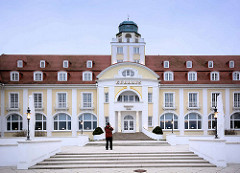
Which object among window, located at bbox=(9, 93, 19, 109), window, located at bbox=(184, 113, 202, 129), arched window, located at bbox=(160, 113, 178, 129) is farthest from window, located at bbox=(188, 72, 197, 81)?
window, located at bbox=(9, 93, 19, 109)

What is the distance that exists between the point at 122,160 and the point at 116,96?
20.6m

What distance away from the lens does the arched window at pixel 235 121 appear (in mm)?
39250

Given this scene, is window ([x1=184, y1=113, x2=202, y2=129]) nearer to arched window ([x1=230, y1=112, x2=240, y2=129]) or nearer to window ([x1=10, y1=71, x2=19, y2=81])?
arched window ([x1=230, y1=112, x2=240, y2=129])

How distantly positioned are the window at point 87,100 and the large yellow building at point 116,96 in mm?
132

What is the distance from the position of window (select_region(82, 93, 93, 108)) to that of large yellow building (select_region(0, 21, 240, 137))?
132mm

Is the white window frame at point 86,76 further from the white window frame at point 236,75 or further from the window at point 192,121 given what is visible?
the white window frame at point 236,75

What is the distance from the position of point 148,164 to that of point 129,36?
28.5 m

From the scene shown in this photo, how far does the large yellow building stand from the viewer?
122ft

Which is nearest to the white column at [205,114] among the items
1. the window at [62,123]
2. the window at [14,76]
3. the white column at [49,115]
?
the window at [62,123]

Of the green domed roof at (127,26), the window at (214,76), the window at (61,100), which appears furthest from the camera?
the green domed roof at (127,26)

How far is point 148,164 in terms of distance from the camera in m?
15.9

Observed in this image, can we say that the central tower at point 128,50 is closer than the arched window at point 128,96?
No

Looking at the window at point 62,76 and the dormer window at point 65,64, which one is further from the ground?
the dormer window at point 65,64

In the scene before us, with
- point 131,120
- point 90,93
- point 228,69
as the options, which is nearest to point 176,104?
point 131,120
